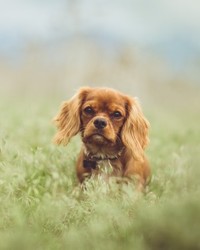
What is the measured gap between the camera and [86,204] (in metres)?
5.51

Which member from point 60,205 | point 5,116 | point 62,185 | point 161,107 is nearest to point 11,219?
point 60,205

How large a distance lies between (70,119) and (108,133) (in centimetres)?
61

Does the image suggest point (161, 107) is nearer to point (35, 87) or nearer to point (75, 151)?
point (35, 87)

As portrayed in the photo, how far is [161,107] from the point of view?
13.8 metres

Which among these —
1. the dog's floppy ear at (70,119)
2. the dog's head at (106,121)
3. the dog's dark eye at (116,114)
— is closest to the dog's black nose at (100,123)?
the dog's head at (106,121)

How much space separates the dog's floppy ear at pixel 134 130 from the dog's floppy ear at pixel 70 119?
16.5 inches

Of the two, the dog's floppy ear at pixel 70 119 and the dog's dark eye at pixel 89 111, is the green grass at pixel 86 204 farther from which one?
the dog's dark eye at pixel 89 111

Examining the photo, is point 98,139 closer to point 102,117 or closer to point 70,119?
point 102,117

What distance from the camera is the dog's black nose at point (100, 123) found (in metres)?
6.20

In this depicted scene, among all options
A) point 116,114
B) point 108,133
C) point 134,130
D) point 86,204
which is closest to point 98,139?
point 108,133

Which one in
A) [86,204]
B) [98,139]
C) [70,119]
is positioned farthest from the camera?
[70,119]

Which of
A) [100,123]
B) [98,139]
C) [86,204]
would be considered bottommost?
[86,204]

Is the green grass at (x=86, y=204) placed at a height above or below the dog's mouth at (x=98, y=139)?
below

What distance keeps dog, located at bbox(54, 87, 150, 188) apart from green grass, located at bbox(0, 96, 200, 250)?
230 mm
